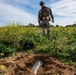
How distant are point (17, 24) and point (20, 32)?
497 millimetres

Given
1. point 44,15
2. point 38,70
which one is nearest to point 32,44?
point 44,15

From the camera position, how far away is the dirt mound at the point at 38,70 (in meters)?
6.47

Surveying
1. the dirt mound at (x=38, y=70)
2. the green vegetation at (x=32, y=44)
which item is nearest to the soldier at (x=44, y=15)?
the green vegetation at (x=32, y=44)

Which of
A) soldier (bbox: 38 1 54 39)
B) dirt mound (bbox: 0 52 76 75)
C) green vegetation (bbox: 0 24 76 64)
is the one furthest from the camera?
soldier (bbox: 38 1 54 39)

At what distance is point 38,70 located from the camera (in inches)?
277

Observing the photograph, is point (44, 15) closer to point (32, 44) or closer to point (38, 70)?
point (32, 44)

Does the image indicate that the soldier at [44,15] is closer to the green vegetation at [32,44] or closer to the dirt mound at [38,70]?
the green vegetation at [32,44]

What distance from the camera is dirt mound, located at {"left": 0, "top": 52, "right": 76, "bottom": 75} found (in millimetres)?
6469

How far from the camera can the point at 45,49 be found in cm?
947

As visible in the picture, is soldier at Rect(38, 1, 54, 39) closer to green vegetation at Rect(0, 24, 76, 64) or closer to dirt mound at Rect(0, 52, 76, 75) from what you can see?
green vegetation at Rect(0, 24, 76, 64)

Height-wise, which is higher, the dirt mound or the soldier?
the soldier

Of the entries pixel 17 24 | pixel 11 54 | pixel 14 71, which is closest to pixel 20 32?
pixel 17 24

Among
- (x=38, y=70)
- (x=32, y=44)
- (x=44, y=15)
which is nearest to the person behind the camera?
(x=38, y=70)

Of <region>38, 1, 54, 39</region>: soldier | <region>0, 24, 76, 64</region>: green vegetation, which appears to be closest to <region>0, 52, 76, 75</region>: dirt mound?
<region>0, 24, 76, 64</region>: green vegetation
